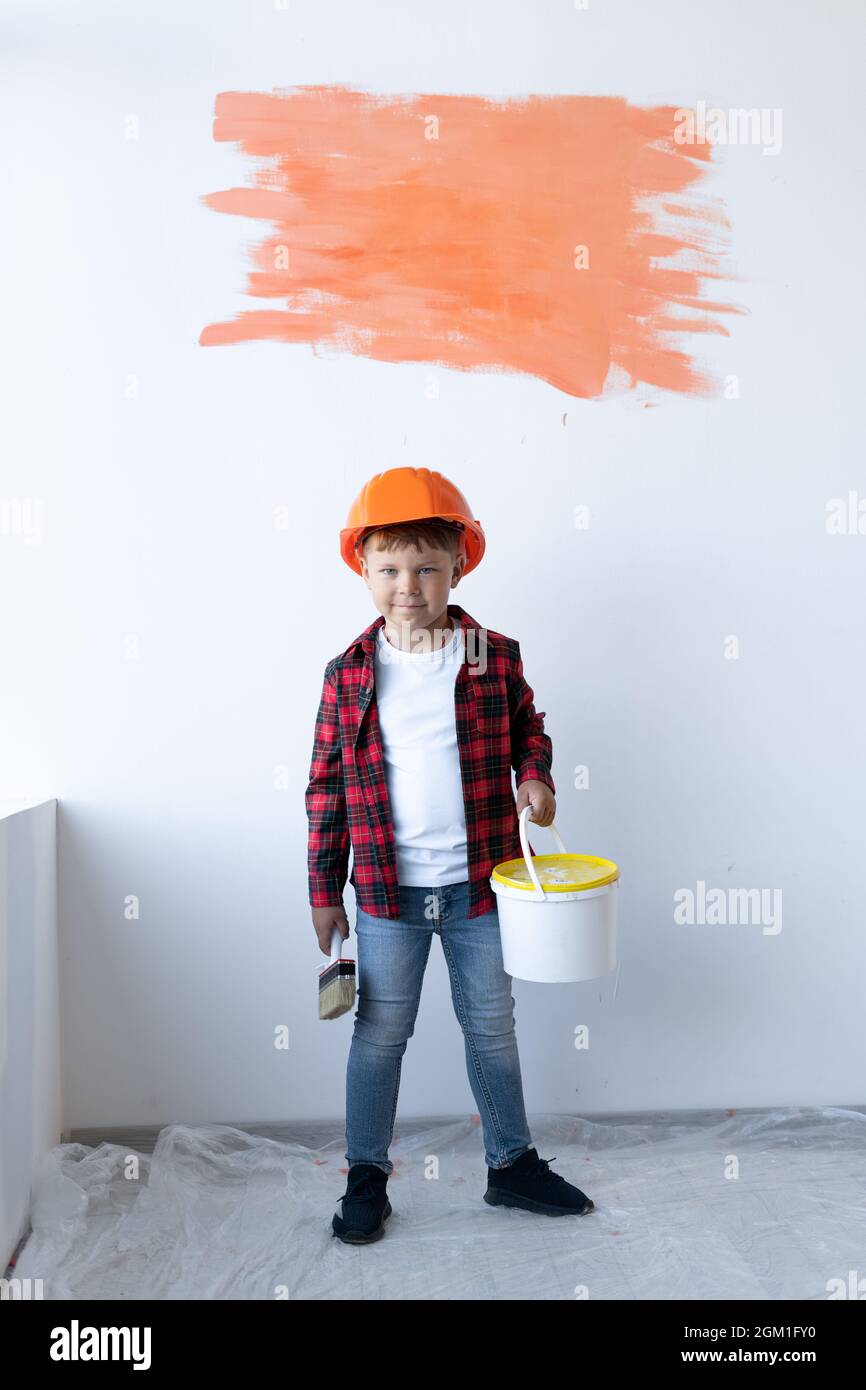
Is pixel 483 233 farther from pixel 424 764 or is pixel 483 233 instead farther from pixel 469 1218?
pixel 469 1218

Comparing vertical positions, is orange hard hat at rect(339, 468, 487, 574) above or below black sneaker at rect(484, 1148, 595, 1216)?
above

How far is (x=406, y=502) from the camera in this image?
173 centimetres

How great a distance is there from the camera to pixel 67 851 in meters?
2.05

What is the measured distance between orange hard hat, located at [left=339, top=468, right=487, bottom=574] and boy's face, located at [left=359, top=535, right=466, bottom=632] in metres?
0.04

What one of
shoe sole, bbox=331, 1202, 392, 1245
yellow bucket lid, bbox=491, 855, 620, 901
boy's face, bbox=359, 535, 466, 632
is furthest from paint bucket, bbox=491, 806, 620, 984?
shoe sole, bbox=331, 1202, 392, 1245

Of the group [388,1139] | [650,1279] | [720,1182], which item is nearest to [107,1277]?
[388,1139]

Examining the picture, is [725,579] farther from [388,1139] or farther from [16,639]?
[16,639]

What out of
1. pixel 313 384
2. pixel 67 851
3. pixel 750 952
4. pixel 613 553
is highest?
pixel 313 384

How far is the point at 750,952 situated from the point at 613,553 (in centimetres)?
79

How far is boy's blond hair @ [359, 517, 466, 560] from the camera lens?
5.71 feet

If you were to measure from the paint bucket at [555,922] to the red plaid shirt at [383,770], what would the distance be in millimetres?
84

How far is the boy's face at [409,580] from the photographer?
1.73 meters

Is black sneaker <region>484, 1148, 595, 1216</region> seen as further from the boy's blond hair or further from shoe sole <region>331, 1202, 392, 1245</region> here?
the boy's blond hair
